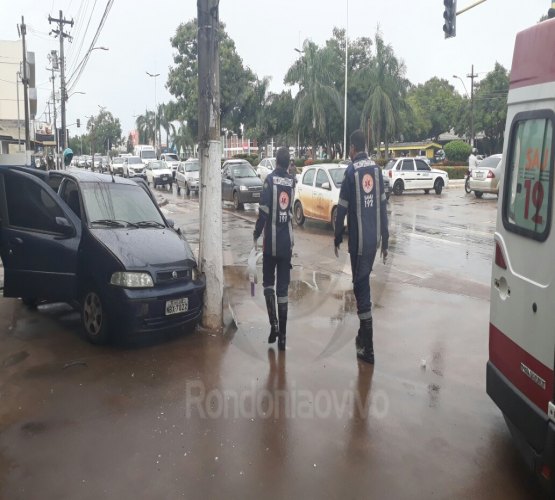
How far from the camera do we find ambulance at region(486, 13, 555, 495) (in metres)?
3.01

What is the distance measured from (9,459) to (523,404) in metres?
3.30

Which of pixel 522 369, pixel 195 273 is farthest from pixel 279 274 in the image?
pixel 522 369

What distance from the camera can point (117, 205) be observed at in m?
6.75

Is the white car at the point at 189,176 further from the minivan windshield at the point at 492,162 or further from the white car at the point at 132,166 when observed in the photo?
the minivan windshield at the point at 492,162

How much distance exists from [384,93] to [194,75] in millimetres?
14018

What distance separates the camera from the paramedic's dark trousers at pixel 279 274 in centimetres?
580

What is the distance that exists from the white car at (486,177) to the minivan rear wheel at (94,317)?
19.4 metres

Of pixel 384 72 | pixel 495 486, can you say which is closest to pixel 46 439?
pixel 495 486

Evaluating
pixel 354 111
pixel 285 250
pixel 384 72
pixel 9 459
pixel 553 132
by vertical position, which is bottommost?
pixel 9 459

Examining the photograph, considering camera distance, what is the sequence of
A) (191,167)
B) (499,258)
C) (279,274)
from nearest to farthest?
1. (499,258)
2. (279,274)
3. (191,167)

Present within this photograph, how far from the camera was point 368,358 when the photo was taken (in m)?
5.50

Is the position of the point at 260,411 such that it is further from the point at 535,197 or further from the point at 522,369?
the point at 535,197

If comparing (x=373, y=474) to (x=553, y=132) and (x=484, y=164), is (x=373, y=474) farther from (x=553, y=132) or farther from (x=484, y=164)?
(x=484, y=164)

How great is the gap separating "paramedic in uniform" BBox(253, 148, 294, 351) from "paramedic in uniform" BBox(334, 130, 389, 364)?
0.61 m
